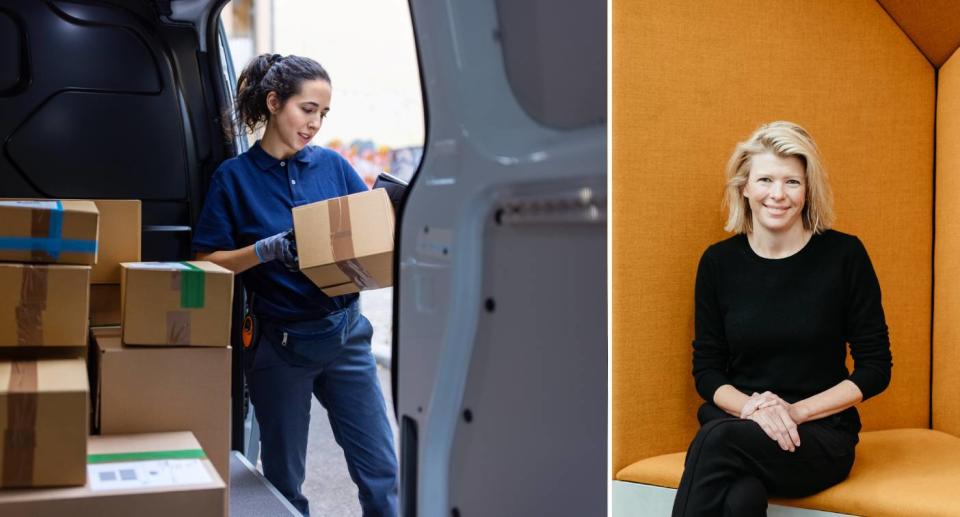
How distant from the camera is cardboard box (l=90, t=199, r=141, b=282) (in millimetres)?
2217

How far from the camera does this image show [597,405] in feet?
2.80

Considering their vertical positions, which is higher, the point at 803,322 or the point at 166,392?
the point at 803,322

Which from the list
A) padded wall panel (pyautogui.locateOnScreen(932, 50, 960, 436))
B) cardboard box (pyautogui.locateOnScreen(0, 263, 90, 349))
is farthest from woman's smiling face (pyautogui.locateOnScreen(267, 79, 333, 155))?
padded wall panel (pyautogui.locateOnScreen(932, 50, 960, 436))

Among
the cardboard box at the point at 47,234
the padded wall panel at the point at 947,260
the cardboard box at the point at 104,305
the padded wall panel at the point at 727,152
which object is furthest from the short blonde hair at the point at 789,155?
the cardboard box at the point at 104,305

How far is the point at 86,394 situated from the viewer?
1.59 m

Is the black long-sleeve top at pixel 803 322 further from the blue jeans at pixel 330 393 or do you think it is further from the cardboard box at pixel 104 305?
the cardboard box at pixel 104 305

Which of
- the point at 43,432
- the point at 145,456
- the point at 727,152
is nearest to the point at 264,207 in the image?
the point at 145,456

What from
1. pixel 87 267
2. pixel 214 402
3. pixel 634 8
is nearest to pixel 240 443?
pixel 214 402

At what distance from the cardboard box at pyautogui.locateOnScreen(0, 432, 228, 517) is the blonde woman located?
2.91 ft

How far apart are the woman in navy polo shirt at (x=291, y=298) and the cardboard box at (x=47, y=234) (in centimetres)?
54

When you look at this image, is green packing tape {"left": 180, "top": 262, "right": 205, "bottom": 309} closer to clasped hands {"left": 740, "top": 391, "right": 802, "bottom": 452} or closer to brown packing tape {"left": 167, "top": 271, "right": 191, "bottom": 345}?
brown packing tape {"left": 167, "top": 271, "right": 191, "bottom": 345}

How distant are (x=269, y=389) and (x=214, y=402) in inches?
15.4

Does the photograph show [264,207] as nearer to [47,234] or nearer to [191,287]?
[191,287]

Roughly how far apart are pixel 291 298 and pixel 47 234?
690mm
